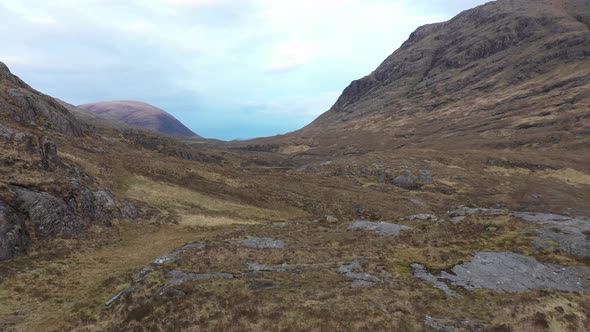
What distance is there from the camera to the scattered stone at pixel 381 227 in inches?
1456

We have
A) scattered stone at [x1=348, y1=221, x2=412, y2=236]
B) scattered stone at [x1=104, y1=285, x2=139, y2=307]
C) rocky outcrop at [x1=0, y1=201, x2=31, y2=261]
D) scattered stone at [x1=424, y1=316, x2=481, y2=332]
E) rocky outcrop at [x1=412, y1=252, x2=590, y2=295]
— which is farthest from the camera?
scattered stone at [x1=348, y1=221, x2=412, y2=236]

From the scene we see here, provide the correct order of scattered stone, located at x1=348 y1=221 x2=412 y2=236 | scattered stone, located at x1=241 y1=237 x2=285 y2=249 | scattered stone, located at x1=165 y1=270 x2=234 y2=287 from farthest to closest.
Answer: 1. scattered stone, located at x1=348 y1=221 x2=412 y2=236
2. scattered stone, located at x1=241 y1=237 x2=285 y2=249
3. scattered stone, located at x1=165 y1=270 x2=234 y2=287

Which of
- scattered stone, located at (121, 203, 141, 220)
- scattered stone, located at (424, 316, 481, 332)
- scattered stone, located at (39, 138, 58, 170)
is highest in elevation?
scattered stone, located at (39, 138, 58, 170)

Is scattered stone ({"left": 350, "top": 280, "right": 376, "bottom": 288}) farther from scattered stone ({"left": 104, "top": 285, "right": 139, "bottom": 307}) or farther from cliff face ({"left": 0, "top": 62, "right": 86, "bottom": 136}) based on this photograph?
cliff face ({"left": 0, "top": 62, "right": 86, "bottom": 136})

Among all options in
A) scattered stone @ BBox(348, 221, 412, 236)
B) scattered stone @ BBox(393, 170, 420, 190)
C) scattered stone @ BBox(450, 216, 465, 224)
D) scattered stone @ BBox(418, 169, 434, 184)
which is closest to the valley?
scattered stone @ BBox(348, 221, 412, 236)

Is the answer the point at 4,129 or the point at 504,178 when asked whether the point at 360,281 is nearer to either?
the point at 4,129

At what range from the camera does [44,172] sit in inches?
1486

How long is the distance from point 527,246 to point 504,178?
288 ft

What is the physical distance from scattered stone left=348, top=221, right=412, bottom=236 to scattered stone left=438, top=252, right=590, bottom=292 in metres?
10.3

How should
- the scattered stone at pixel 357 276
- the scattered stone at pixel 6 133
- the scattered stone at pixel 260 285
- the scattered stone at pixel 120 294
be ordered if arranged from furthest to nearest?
the scattered stone at pixel 6 133, the scattered stone at pixel 357 276, the scattered stone at pixel 260 285, the scattered stone at pixel 120 294

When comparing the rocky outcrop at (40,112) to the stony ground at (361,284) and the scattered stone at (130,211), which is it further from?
the stony ground at (361,284)

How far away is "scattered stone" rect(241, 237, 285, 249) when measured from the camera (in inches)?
1264

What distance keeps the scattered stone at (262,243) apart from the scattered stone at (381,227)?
33.8 feet

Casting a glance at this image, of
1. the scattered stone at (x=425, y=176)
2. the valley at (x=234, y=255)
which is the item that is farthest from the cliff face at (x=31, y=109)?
the scattered stone at (x=425, y=176)
